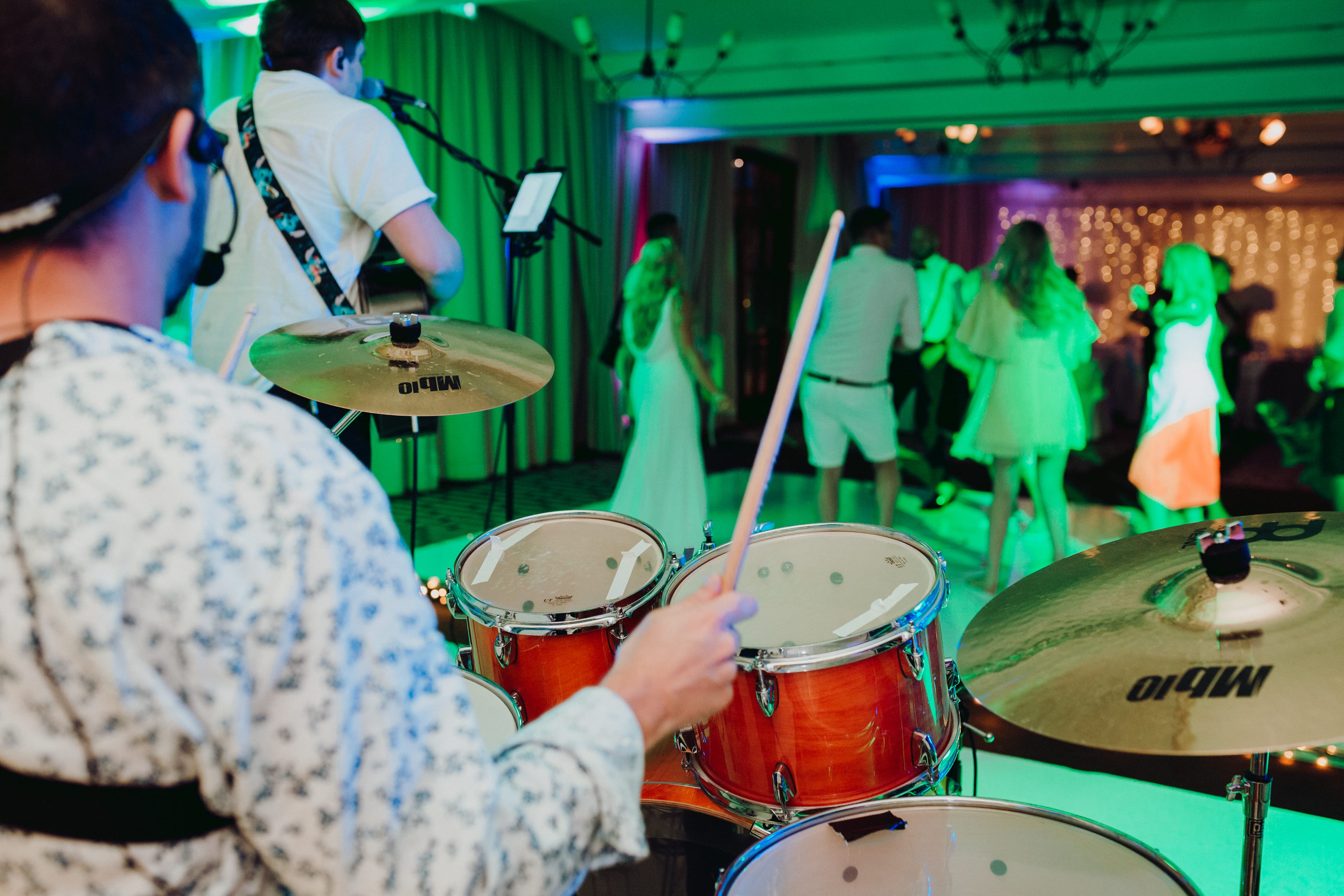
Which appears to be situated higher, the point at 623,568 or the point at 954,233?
Answer: the point at 954,233

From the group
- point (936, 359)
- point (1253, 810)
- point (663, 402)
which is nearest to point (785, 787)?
point (1253, 810)

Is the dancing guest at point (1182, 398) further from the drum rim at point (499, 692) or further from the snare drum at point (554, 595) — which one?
the drum rim at point (499, 692)

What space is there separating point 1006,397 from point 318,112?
3102 mm

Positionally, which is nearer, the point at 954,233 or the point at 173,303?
the point at 173,303

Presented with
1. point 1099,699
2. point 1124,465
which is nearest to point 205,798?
point 1099,699

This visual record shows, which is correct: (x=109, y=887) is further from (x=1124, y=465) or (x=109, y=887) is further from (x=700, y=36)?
(x=1124, y=465)

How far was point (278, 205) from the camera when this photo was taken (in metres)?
1.72

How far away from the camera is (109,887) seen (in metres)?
0.51

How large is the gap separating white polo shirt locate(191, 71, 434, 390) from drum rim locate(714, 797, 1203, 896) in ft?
4.01

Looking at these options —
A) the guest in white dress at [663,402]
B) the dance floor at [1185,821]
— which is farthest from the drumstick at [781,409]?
the guest in white dress at [663,402]

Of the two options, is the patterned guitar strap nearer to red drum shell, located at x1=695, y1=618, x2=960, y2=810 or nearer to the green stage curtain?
red drum shell, located at x1=695, y1=618, x2=960, y2=810

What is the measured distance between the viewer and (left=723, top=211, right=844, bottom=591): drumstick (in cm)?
66

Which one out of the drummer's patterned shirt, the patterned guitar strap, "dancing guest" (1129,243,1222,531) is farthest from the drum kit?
"dancing guest" (1129,243,1222,531)

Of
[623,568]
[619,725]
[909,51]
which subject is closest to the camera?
[619,725]
